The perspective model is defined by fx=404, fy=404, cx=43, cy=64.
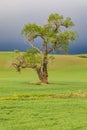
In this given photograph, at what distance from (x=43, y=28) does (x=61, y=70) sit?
2226 inches

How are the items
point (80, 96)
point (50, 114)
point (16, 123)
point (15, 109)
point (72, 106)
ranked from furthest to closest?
point (80, 96) < point (72, 106) < point (15, 109) < point (50, 114) < point (16, 123)

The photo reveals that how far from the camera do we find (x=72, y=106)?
2777 cm

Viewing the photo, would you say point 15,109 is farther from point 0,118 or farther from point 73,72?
point 73,72

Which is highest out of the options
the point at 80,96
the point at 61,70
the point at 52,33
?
the point at 52,33

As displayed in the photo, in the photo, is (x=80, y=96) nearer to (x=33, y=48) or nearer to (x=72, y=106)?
(x=72, y=106)

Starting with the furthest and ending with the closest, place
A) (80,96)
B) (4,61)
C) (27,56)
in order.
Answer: (4,61)
(27,56)
(80,96)

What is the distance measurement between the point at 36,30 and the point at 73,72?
51.4 m

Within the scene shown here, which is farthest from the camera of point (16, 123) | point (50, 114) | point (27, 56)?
point (27, 56)

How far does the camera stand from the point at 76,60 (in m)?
136

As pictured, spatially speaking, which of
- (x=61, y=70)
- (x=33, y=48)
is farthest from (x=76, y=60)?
(x=33, y=48)

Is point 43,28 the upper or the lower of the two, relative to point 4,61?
upper

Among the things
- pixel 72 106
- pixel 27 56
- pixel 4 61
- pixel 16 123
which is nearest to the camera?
pixel 16 123

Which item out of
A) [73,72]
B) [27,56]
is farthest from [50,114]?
[73,72]

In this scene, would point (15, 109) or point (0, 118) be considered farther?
point (15, 109)
